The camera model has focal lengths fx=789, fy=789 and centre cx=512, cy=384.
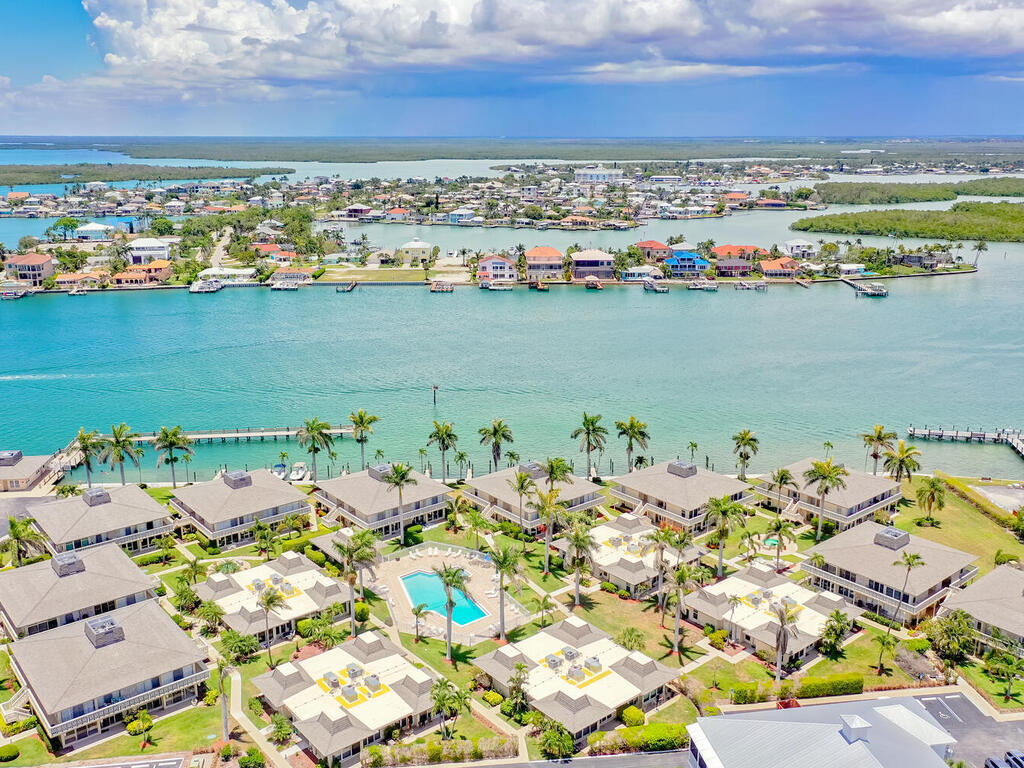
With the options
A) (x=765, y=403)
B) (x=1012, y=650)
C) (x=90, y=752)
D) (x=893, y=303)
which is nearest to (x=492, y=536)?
(x=90, y=752)

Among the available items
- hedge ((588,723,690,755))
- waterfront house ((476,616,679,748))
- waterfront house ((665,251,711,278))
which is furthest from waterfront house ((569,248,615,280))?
hedge ((588,723,690,755))

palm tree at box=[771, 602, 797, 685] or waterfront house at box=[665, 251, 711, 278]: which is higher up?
waterfront house at box=[665, 251, 711, 278]

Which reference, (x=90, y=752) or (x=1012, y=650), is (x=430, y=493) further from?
(x=1012, y=650)

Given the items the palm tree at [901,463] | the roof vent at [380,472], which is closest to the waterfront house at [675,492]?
the palm tree at [901,463]

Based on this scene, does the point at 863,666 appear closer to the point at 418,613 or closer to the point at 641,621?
the point at 641,621

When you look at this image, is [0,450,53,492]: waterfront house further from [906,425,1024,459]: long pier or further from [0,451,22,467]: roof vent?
[906,425,1024,459]: long pier

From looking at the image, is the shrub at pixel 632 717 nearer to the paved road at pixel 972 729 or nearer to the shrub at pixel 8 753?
the paved road at pixel 972 729
